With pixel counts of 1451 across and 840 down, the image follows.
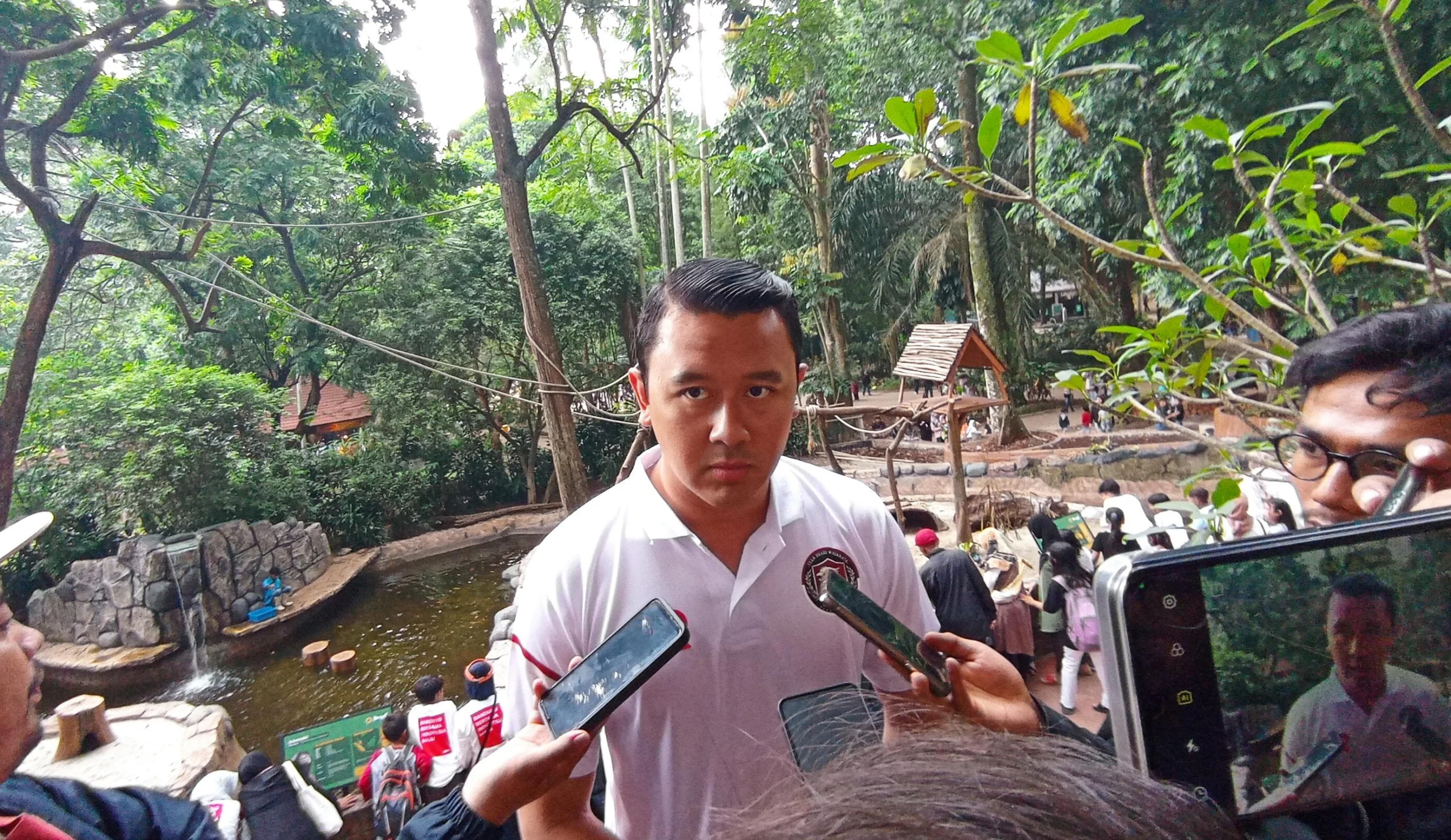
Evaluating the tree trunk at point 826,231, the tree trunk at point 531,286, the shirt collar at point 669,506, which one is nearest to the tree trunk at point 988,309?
the tree trunk at point 826,231

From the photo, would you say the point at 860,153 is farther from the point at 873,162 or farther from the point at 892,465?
the point at 892,465

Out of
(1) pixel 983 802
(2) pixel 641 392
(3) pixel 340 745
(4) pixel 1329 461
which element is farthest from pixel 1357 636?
(3) pixel 340 745

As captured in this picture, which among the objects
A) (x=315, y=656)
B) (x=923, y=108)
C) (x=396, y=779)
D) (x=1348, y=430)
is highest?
(x=923, y=108)

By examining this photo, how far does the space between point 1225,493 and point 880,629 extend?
886mm

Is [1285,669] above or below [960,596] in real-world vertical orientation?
above

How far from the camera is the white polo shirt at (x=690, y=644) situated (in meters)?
1.07

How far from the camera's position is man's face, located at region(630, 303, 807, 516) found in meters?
1.06

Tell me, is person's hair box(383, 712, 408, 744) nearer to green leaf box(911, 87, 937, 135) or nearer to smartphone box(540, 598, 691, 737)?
smartphone box(540, 598, 691, 737)

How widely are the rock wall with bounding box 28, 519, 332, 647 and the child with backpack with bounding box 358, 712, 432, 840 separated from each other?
5977 millimetres

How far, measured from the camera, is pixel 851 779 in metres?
0.50

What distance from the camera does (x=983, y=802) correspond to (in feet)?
1.44

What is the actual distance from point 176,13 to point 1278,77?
36.6ft

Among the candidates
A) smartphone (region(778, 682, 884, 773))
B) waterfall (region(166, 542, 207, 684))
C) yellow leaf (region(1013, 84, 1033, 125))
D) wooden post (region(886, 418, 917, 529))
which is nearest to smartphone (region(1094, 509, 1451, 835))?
smartphone (region(778, 682, 884, 773))

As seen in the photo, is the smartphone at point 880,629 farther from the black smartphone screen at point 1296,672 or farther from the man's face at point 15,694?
the man's face at point 15,694
